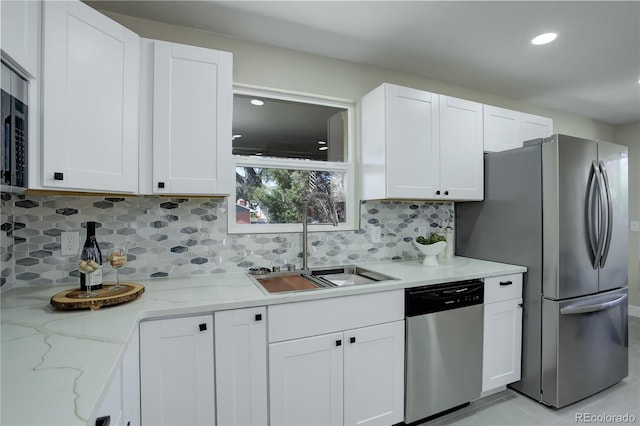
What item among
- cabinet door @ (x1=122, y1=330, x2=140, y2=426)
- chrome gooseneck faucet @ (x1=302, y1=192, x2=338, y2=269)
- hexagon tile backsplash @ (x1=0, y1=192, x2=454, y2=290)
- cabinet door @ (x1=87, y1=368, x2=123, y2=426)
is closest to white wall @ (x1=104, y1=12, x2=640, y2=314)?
chrome gooseneck faucet @ (x1=302, y1=192, x2=338, y2=269)

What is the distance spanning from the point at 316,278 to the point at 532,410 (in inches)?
67.3

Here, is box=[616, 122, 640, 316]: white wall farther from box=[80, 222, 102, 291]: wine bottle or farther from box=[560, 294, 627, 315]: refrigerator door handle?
box=[80, 222, 102, 291]: wine bottle

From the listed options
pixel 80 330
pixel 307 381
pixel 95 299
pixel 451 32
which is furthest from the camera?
pixel 451 32

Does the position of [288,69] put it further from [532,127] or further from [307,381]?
[532,127]

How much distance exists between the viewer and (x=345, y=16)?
6.32 feet

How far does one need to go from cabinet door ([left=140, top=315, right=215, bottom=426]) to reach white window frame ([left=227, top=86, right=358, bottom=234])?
0.82 metres

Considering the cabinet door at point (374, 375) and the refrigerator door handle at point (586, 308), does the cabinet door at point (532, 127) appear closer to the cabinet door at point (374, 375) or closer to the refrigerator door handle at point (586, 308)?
the refrigerator door handle at point (586, 308)

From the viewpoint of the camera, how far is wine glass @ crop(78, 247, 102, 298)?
1452mm

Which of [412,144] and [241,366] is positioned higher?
[412,144]

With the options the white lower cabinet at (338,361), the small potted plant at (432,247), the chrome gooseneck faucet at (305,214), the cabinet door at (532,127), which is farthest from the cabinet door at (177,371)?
the cabinet door at (532,127)

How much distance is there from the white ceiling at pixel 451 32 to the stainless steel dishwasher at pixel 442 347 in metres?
1.65

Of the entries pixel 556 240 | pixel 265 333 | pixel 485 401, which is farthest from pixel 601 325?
pixel 265 333

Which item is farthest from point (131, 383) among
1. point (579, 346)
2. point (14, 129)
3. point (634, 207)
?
point (634, 207)

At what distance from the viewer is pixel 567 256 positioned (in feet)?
6.99
